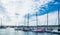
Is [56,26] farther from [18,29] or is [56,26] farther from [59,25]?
[18,29]

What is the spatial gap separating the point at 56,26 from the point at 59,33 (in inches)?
39.0

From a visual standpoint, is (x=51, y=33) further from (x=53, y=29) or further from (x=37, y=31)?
(x=37, y=31)

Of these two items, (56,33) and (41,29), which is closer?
(56,33)

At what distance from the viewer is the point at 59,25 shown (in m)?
22.6

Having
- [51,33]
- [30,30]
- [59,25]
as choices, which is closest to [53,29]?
[51,33]

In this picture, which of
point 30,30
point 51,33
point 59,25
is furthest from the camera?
point 30,30

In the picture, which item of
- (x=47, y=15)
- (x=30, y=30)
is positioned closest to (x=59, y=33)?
(x=47, y=15)

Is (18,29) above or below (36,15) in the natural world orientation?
below

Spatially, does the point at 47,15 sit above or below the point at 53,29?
above

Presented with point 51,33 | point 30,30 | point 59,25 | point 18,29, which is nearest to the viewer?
point 59,25

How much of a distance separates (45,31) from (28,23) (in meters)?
2.87

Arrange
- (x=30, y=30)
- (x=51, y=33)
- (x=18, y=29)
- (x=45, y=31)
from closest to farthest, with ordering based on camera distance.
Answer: (x=51, y=33)
(x=45, y=31)
(x=30, y=30)
(x=18, y=29)

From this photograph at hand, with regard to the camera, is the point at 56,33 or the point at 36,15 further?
the point at 36,15

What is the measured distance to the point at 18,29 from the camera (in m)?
35.9
